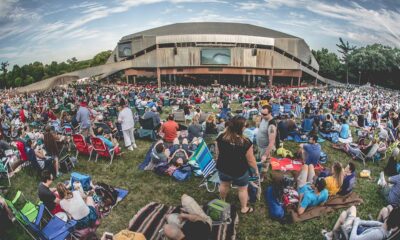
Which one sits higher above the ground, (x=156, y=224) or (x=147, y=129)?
(x=147, y=129)

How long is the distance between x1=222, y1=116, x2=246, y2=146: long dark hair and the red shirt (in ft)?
12.4

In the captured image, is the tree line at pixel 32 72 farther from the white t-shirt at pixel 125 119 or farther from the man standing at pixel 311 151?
the man standing at pixel 311 151

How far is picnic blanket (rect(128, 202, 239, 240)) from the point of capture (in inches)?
152

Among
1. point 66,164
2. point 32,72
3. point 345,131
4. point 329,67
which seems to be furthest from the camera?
point 32,72

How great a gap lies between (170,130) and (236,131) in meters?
3.90

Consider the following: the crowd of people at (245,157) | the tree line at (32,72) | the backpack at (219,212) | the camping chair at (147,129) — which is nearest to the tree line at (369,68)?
the crowd of people at (245,157)

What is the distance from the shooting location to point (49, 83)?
80.7 feet

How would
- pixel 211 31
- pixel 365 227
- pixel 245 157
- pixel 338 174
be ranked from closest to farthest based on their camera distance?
pixel 365 227, pixel 245 157, pixel 338 174, pixel 211 31

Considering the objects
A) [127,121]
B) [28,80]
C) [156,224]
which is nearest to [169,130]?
[127,121]

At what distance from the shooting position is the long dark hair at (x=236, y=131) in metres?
3.82

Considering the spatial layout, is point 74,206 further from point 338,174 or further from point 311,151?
point 338,174

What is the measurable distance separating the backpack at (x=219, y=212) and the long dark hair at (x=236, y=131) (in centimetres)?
108

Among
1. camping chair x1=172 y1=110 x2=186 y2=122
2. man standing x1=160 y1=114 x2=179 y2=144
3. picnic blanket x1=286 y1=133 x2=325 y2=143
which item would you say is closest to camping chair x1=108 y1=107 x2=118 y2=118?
camping chair x1=172 y1=110 x2=186 y2=122

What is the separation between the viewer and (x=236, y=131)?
3.85m
